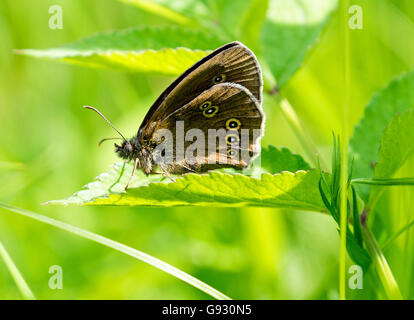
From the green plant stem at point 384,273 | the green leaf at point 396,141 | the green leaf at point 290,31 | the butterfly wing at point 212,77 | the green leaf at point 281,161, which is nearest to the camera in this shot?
the green plant stem at point 384,273

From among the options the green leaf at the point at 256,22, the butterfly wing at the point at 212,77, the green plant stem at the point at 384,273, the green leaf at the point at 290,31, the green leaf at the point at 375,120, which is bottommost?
the green plant stem at the point at 384,273

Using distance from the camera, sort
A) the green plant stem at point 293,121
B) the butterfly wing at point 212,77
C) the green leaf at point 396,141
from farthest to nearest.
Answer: the butterfly wing at point 212,77, the green plant stem at point 293,121, the green leaf at point 396,141

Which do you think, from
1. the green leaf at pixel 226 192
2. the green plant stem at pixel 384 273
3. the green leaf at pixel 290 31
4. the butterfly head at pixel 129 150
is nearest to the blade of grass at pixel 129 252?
the green leaf at pixel 226 192

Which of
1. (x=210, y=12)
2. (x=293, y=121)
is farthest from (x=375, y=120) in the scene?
(x=210, y=12)

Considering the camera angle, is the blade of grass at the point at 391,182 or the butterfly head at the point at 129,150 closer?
the blade of grass at the point at 391,182

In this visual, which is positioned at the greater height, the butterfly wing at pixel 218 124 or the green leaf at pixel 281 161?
the butterfly wing at pixel 218 124

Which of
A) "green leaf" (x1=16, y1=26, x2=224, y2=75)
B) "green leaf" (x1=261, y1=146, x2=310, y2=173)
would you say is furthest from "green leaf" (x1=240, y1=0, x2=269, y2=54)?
"green leaf" (x1=261, y1=146, x2=310, y2=173)

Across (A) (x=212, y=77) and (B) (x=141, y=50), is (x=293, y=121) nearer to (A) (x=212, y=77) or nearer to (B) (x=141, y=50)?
(A) (x=212, y=77)

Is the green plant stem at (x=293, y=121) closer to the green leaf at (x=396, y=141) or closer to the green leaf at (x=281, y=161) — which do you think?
the green leaf at (x=281, y=161)
